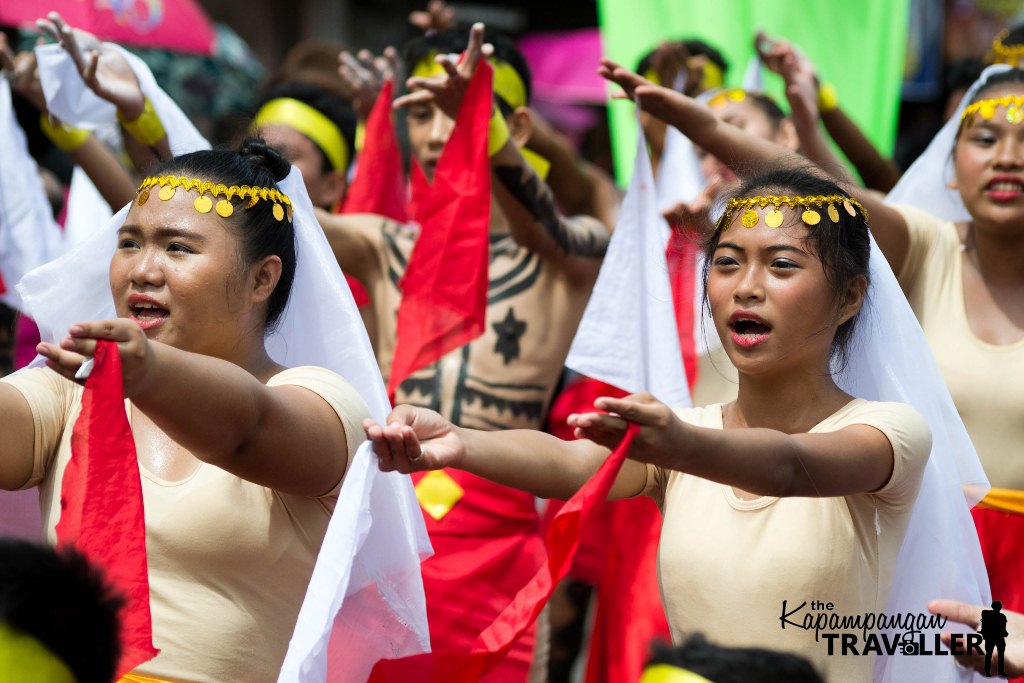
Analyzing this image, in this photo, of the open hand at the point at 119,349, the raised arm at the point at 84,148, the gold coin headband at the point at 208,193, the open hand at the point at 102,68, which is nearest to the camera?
the open hand at the point at 119,349

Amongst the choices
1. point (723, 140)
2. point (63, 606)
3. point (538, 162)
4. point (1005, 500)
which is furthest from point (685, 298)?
point (63, 606)

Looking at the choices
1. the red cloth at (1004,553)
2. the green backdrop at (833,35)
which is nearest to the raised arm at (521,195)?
the red cloth at (1004,553)

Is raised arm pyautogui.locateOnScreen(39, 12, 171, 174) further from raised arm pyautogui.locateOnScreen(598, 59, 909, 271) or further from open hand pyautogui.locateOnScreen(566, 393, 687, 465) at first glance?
open hand pyautogui.locateOnScreen(566, 393, 687, 465)

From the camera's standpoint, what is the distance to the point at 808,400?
8.47ft

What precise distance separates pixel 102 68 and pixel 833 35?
10.6ft

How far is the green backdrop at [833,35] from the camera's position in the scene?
5641mm

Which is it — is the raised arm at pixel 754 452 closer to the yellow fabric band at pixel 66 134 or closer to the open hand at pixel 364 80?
the yellow fabric band at pixel 66 134

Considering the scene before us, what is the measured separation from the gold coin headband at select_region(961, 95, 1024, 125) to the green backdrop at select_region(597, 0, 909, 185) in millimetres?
2144

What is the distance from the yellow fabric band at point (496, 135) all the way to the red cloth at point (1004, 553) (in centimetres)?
154

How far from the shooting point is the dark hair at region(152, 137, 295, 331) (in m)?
2.61

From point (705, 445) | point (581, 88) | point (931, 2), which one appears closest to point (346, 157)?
point (705, 445)

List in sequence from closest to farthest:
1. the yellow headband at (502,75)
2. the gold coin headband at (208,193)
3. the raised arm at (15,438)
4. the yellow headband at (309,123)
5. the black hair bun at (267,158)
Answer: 1. the raised arm at (15,438)
2. the gold coin headband at (208,193)
3. the black hair bun at (267,158)
4. the yellow headband at (502,75)
5. the yellow headband at (309,123)

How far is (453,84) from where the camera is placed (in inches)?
138

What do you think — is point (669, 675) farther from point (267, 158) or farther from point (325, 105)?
point (325, 105)
